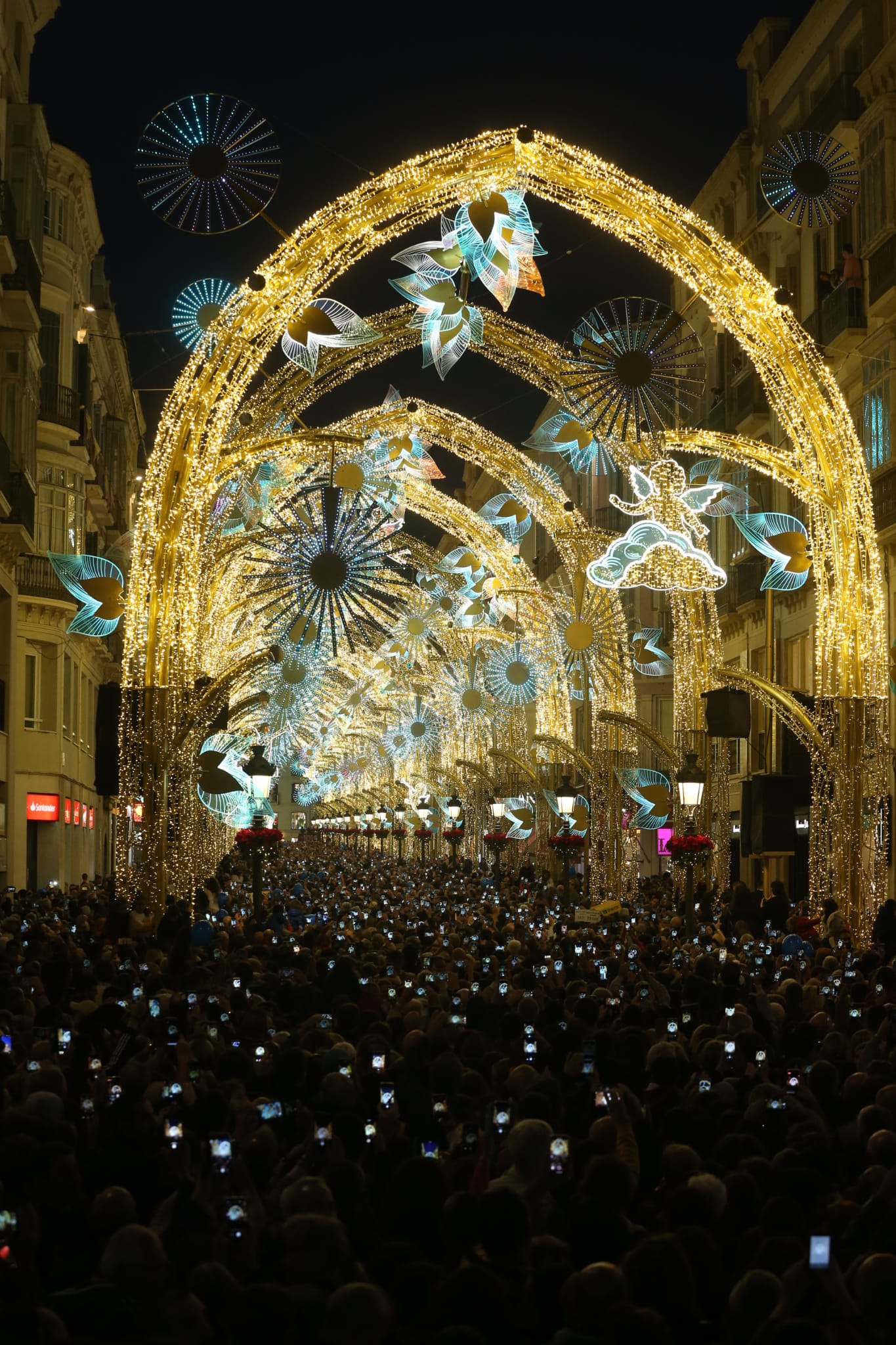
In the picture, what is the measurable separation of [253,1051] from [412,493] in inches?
1327

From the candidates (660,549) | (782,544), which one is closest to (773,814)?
(782,544)

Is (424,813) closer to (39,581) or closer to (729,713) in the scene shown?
→ (39,581)

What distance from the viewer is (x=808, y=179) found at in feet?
71.7

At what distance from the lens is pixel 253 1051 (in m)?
11.5

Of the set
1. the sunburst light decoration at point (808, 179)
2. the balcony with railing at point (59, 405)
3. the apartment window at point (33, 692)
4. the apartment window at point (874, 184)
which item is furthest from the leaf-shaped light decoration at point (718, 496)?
the apartment window at point (33, 692)

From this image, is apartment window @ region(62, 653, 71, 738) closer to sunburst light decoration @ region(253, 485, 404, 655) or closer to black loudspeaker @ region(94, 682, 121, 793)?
sunburst light decoration @ region(253, 485, 404, 655)

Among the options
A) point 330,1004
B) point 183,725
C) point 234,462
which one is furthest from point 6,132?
point 330,1004

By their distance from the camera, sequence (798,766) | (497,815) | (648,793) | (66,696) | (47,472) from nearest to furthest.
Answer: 1. (798,766)
2. (648,793)
3. (47,472)
4. (497,815)
5. (66,696)

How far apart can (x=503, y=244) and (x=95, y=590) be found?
286 inches

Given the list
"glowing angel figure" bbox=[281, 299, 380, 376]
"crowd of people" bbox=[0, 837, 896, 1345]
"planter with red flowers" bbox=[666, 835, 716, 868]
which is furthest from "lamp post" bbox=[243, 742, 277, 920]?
"crowd of people" bbox=[0, 837, 896, 1345]

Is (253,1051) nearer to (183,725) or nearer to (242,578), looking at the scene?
(183,725)

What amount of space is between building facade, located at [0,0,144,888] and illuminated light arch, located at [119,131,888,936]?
4.82 ft

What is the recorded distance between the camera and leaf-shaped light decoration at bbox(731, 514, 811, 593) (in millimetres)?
24375

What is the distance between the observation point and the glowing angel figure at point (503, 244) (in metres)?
23.6
